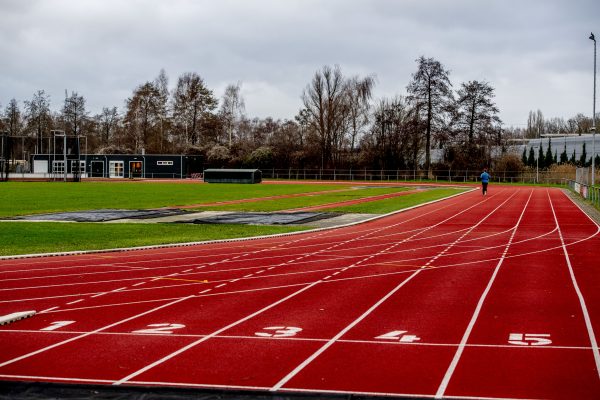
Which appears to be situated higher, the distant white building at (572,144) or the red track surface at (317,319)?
the distant white building at (572,144)

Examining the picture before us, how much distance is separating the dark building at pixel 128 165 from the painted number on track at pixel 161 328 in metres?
78.0

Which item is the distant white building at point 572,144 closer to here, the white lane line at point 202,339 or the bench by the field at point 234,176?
the bench by the field at point 234,176

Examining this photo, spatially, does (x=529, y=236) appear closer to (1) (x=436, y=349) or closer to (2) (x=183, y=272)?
(2) (x=183, y=272)

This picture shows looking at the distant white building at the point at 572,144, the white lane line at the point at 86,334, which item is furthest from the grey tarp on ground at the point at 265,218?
the distant white building at the point at 572,144

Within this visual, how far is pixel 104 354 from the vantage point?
301 inches

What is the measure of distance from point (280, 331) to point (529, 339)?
316 cm

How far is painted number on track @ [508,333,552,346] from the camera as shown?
8.08m

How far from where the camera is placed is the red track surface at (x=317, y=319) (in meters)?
6.80

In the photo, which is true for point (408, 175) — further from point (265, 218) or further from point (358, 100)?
point (265, 218)

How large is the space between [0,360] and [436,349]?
4996 millimetres

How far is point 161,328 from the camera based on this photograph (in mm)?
8898

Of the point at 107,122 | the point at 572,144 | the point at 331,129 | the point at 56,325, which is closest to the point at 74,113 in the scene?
the point at 107,122

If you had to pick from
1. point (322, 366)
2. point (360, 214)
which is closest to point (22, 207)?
point (360, 214)

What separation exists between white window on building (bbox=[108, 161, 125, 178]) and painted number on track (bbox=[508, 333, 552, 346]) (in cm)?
8628
